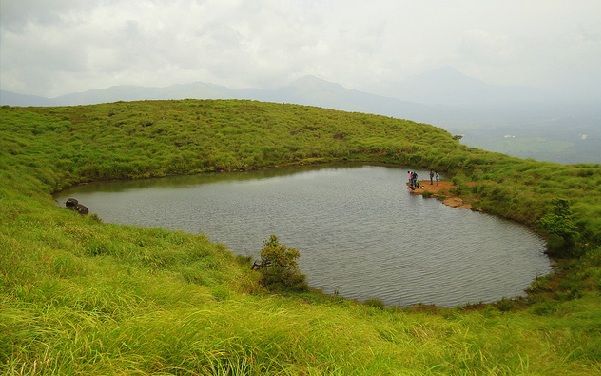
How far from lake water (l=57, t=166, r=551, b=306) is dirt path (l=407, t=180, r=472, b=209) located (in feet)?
4.02

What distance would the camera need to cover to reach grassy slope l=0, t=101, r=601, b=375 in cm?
584

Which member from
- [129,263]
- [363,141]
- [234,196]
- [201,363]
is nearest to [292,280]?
[129,263]

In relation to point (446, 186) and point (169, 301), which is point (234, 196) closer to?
point (446, 186)

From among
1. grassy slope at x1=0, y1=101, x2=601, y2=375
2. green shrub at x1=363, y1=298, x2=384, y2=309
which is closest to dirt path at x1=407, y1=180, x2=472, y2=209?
grassy slope at x1=0, y1=101, x2=601, y2=375

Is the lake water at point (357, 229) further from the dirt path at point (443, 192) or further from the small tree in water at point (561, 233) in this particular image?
the dirt path at point (443, 192)

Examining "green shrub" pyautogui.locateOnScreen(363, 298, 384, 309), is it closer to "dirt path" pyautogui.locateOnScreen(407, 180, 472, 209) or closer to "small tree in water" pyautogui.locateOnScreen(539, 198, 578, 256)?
"small tree in water" pyautogui.locateOnScreen(539, 198, 578, 256)

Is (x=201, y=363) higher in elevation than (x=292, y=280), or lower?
higher

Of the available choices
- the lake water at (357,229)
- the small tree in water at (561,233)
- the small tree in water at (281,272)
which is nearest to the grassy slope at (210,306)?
the small tree in water at (281,272)

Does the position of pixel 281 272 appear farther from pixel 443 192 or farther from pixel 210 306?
pixel 443 192

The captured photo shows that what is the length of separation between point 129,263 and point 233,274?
452 cm

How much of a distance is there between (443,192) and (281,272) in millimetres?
25070

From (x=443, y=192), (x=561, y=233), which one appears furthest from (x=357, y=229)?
(x=443, y=192)

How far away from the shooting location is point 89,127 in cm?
6481

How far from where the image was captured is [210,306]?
28.0ft
